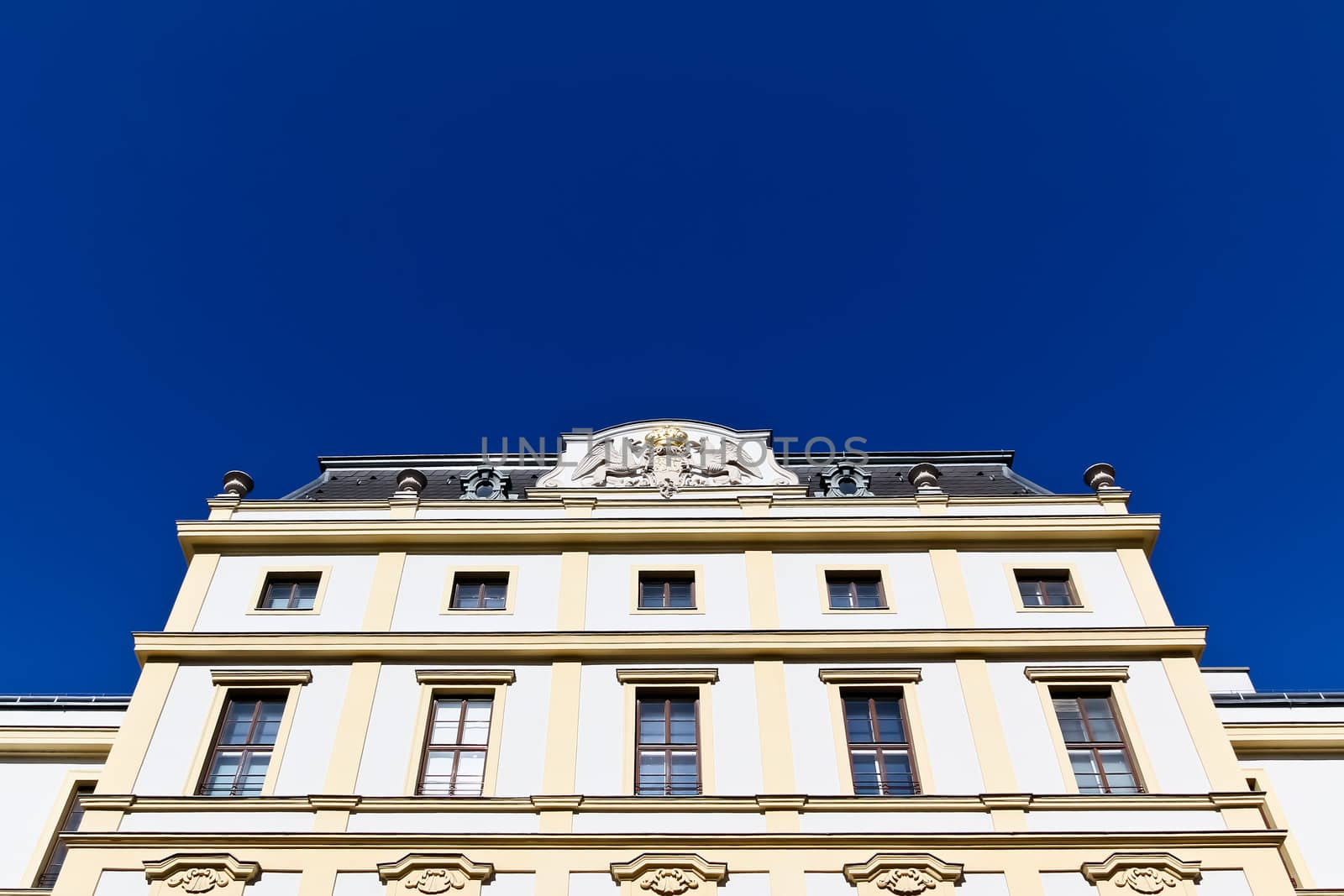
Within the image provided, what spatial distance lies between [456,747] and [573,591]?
5242 mm

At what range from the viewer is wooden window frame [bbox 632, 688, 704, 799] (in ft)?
89.7

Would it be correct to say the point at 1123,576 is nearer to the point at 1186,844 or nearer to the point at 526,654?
the point at 1186,844

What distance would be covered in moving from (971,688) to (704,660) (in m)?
6.14

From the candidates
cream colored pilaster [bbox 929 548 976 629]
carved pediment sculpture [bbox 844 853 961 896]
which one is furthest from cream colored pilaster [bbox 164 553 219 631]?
cream colored pilaster [bbox 929 548 976 629]

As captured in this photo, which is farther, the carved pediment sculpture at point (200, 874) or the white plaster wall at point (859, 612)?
the white plaster wall at point (859, 612)

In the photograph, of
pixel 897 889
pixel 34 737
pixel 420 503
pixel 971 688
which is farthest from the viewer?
pixel 420 503

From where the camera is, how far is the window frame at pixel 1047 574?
31473 millimetres

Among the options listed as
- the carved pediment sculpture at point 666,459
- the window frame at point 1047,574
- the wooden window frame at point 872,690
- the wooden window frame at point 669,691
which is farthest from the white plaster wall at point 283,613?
the window frame at point 1047,574

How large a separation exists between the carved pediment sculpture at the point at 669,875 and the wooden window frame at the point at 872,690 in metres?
3.61

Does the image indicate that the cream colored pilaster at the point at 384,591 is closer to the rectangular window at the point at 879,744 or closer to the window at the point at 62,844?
the window at the point at 62,844

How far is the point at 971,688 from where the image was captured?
2916 centimetres

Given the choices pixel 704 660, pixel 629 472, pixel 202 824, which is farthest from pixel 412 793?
pixel 629 472

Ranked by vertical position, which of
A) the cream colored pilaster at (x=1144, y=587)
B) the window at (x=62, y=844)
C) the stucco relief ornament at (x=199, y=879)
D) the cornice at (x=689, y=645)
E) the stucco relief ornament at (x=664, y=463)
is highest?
the stucco relief ornament at (x=664, y=463)

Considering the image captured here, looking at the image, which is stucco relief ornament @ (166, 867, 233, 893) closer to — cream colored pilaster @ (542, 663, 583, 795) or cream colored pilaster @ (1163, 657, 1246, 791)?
cream colored pilaster @ (542, 663, 583, 795)
